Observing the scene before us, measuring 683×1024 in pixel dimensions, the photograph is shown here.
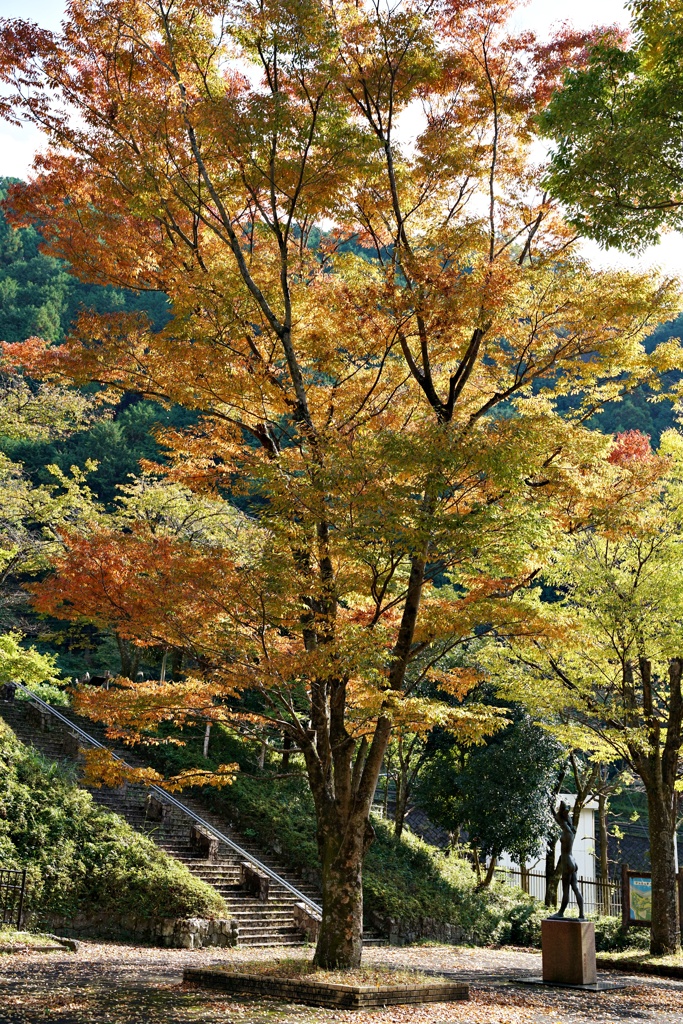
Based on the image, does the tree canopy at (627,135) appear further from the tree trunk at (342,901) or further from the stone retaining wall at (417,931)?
the stone retaining wall at (417,931)

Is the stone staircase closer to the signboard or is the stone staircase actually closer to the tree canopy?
the signboard

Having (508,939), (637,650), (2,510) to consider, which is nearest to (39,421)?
(2,510)

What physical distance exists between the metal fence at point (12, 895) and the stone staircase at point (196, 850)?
2.88m

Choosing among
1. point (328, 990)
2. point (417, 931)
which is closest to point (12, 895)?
point (328, 990)

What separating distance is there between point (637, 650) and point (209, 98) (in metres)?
11.2

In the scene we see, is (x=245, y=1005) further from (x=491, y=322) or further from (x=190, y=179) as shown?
(x=190, y=179)

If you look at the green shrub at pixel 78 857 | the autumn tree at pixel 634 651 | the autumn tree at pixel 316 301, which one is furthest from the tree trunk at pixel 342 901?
the autumn tree at pixel 634 651

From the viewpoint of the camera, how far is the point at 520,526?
8906 mm

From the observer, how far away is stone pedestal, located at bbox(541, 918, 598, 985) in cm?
1137

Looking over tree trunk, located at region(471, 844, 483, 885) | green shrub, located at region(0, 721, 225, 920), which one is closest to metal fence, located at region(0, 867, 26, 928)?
green shrub, located at region(0, 721, 225, 920)

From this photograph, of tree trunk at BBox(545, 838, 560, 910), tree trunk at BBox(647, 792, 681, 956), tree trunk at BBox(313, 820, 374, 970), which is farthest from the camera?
tree trunk at BBox(545, 838, 560, 910)

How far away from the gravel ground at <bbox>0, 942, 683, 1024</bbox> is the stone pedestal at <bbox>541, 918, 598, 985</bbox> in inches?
17.7

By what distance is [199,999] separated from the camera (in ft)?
27.7

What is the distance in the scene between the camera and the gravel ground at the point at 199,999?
7598 millimetres
